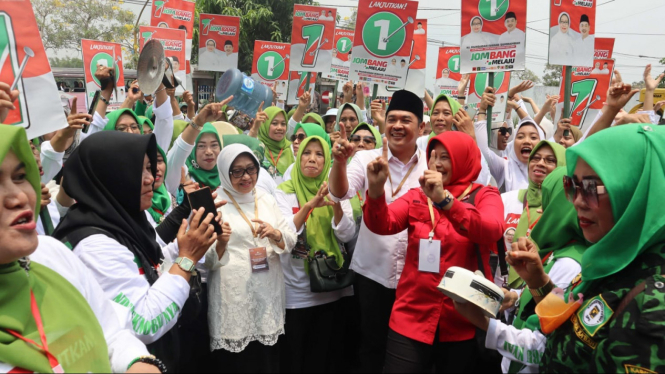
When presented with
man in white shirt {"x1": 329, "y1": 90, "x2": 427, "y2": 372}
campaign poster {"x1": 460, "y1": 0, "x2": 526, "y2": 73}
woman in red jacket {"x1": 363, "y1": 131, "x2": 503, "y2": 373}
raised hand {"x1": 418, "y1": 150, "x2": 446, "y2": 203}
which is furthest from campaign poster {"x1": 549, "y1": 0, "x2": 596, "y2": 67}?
raised hand {"x1": 418, "y1": 150, "x2": 446, "y2": 203}

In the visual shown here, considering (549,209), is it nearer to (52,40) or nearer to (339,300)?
(339,300)

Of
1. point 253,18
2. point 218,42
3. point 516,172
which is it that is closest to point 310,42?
point 218,42

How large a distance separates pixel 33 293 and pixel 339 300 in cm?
281

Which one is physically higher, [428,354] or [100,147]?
[100,147]

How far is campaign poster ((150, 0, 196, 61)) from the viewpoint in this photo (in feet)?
26.8

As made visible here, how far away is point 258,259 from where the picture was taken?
3418mm

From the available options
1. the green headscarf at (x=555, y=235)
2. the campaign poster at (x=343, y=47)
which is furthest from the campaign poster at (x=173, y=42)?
the green headscarf at (x=555, y=235)

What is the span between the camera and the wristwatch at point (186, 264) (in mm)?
2295

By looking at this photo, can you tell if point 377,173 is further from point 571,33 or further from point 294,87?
point 294,87

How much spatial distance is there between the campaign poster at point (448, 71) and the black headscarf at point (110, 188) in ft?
24.2

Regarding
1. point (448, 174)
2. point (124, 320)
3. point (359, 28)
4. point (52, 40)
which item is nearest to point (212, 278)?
point (124, 320)

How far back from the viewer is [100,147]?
7.77 feet

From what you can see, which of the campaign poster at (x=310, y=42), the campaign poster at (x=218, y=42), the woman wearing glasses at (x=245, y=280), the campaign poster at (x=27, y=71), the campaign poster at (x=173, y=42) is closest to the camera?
the campaign poster at (x=27, y=71)

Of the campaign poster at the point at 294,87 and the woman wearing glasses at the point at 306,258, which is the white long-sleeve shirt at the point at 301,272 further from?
the campaign poster at the point at 294,87
